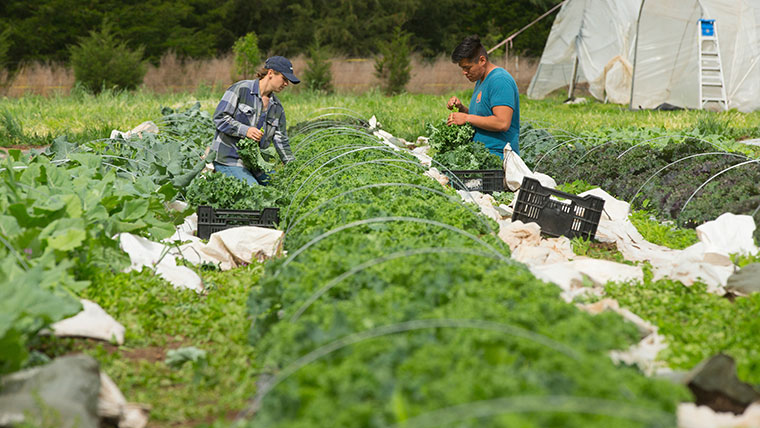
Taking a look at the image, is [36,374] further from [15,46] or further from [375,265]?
[15,46]

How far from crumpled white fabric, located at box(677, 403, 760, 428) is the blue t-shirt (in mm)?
4552

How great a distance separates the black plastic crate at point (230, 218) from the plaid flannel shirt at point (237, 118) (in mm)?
1179

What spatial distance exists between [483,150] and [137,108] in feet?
28.9

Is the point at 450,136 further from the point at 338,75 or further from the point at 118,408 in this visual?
the point at 338,75

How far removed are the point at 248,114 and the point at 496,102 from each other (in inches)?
103

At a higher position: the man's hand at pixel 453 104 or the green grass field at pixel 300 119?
the man's hand at pixel 453 104

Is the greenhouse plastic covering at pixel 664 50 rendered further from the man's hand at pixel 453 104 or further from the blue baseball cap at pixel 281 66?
the blue baseball cap at pixel 281 66

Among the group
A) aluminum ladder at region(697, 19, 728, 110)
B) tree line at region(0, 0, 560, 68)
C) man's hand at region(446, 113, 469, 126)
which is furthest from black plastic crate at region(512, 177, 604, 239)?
tree line at region(0, 0, 560, 68)

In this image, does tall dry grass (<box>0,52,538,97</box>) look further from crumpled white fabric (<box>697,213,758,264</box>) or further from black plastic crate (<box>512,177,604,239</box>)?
crumpled white fabric (<box>697,213,758,264</box>)

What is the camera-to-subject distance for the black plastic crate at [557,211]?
5.72 m

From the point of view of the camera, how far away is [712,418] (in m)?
2.64

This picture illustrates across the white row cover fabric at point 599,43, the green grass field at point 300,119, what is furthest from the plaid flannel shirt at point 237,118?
the white row cover fabric at point 599,43

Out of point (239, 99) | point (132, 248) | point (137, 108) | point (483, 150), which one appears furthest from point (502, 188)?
point (137, 108)

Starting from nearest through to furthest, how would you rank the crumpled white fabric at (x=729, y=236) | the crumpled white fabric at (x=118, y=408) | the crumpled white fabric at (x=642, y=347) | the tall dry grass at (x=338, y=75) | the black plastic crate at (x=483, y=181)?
the crumpled white fabric at (x=118, y=408) → the crumpled white fabric at (x=642, y=347) → the crumpled white fabric at (x=729, y=236) → the black plastic crate at (x=483, y=181) → the tall dry grass at (x=338, y=75)
